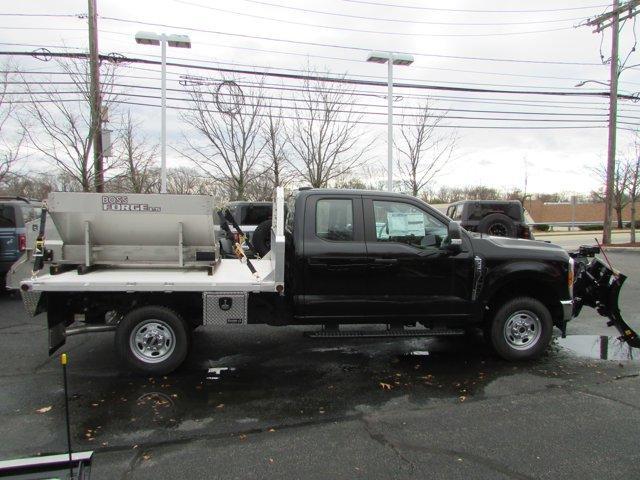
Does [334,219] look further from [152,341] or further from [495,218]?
[495,218]

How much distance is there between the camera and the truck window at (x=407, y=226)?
5.54 m

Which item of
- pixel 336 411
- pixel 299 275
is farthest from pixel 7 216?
pixel 336 411

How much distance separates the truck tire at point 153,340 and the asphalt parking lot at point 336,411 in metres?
0.22

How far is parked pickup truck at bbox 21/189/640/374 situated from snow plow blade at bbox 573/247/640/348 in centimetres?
103

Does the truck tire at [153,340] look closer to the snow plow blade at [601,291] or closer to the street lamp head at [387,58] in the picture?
the snow plow blade at [601,291]

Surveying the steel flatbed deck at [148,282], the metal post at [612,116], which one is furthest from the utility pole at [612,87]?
the steel flatbed deck at [148,282]

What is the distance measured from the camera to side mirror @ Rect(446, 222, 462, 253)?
530 cm

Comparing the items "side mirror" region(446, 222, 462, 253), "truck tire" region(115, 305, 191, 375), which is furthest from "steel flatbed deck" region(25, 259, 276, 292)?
"side mirror" region(446, 222, 462, 253)

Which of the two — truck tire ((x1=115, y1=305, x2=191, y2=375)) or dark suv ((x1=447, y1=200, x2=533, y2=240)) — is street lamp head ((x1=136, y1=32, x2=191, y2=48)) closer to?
dark suv ((x1=447, y1=200, x2=533, y2=240))

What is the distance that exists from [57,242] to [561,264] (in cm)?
580

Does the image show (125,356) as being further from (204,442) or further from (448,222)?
(448,222)

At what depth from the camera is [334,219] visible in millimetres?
5535

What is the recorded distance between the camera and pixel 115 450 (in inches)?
145

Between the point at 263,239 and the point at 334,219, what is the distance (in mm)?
1673
